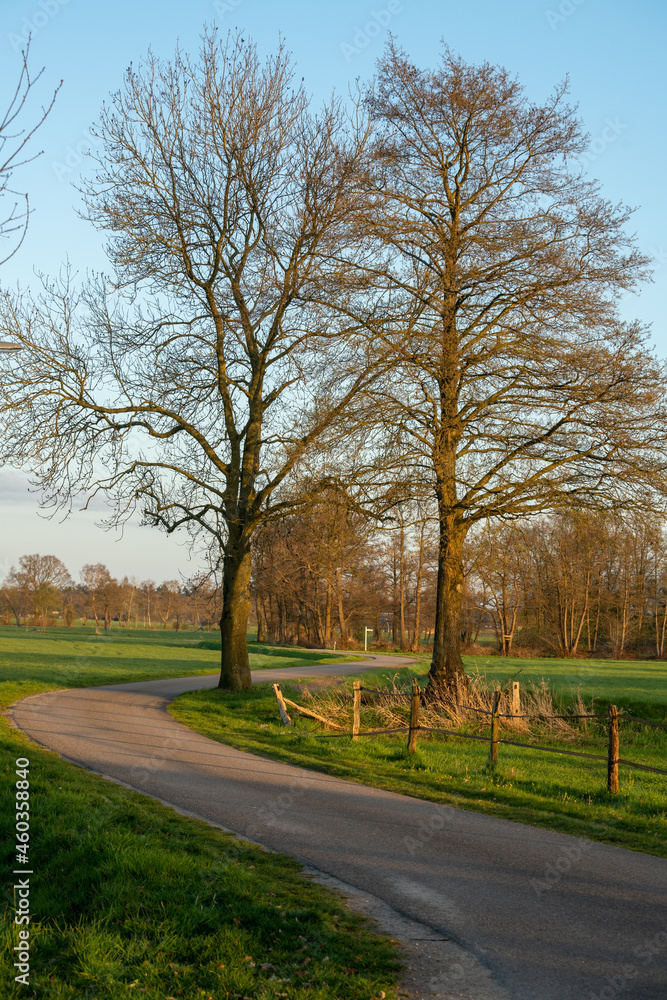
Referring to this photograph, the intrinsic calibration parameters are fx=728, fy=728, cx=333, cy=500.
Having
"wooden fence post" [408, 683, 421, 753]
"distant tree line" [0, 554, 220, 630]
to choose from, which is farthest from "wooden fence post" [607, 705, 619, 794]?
Answer: "distant tree line" [0, 554, 220, 630]

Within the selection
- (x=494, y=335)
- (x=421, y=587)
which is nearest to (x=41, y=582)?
(x=421, y=587)

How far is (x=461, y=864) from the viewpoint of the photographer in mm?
6809

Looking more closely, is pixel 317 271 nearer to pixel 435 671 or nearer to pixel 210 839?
pixel 435 671

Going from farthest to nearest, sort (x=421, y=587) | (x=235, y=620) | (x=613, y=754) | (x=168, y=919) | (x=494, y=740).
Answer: (x=421, y=587) < (x=235, y=620) < (x=494, y=740) < (x=613, y=754) < (x=168, y=919)

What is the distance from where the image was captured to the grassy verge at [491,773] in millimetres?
8898

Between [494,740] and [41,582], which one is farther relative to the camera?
[41,582]

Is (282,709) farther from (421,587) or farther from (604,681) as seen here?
(421,587)

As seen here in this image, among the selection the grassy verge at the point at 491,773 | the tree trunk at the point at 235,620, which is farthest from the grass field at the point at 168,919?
the tree trunk at the point at 235,620

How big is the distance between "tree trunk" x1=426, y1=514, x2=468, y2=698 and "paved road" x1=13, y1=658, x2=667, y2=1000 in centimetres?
602

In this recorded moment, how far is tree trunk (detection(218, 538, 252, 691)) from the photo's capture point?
67.5ft

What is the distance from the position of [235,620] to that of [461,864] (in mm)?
14485

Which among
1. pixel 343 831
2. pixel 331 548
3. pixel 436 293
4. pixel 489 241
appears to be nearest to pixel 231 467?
pixel 331 548

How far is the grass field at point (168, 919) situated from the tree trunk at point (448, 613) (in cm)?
1001

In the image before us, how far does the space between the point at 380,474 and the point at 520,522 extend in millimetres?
3554
